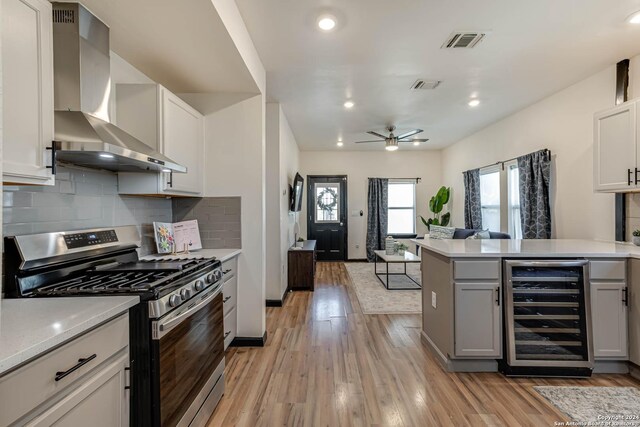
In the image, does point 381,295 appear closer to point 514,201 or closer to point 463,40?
point 514,201

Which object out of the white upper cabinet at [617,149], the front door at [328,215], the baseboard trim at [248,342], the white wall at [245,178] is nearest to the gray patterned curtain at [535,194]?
the white upper cabinet at [617,149]

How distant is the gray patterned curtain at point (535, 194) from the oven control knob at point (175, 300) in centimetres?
439

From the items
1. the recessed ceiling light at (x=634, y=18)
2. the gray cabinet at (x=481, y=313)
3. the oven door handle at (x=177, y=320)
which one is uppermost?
the recessed ceiling light at (x=634, y=18)

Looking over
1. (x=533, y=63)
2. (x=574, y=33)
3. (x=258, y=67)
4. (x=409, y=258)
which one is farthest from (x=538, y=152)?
(x=258, y=67)

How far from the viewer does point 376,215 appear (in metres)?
7.56

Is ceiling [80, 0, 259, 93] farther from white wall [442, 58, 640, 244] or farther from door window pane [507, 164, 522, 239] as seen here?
door window pane [507, 164, 522, 239]

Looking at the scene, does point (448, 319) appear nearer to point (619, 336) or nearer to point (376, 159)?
point (619, 336)

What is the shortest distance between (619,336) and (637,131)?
66.8 inches

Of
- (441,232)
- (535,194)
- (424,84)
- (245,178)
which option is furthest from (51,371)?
(441,232)

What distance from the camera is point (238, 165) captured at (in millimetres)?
3025

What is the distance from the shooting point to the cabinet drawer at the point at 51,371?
82cm

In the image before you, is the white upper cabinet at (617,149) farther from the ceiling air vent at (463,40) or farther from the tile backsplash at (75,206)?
the tile backsplash at (75,206)

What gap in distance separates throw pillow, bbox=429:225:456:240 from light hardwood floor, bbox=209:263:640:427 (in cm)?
344

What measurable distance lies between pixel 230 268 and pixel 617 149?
3645mm
